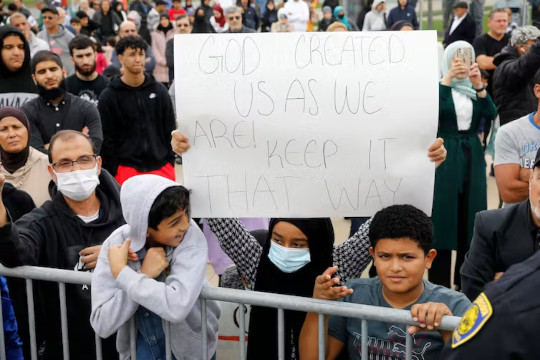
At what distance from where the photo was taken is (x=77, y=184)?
3.79 m

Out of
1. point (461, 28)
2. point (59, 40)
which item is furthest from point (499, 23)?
point (59, 40)

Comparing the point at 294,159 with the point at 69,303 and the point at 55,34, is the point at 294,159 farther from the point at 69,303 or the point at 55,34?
the point at 55,34

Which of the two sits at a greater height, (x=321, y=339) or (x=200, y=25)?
(x=200, y=25)

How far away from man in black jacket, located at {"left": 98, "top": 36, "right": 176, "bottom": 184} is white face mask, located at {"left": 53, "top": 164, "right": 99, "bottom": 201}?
108 inches

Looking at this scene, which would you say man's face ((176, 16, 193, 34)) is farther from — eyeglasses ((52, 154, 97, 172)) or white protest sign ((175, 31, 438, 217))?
white protest sign ((175, 31, 438, 217))

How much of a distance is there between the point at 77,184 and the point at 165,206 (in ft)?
2.58

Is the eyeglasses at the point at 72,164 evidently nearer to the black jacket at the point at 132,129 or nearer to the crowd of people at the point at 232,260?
the crowd of people at the point at 232,260

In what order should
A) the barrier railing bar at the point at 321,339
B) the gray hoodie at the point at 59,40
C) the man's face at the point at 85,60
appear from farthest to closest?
the gray hoodie at the point at 59,40 → the man's face at the point at 85,60 → the barrier railing bar at the point at 321,339

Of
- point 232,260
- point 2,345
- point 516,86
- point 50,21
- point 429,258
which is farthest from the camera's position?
point 50,21

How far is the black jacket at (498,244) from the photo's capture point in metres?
3.07

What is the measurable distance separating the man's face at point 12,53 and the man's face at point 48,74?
0.58 m

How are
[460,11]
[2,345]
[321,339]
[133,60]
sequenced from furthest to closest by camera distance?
[460,11] → [133,60] → [2,345] → [321,339]

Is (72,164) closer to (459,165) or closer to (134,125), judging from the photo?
(134,125)

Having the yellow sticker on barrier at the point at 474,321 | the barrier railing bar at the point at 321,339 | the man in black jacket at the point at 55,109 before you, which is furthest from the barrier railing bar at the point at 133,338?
the man in black jacket at the point at 55,109
